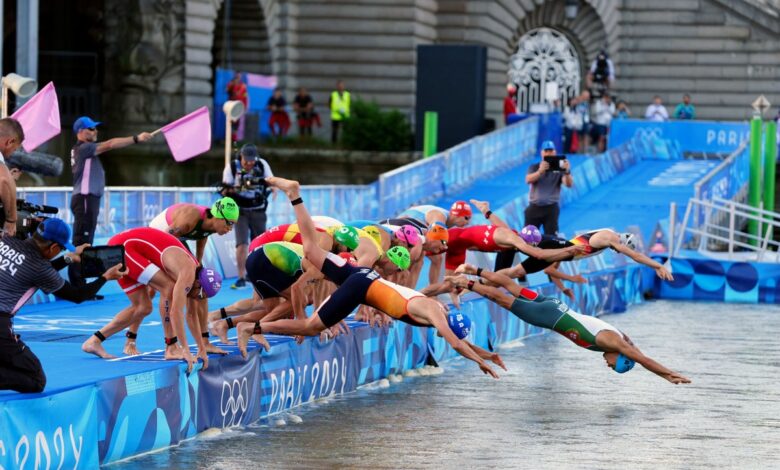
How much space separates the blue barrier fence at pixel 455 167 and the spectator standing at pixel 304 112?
23.3 feet

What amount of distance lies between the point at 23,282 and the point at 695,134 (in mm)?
30470

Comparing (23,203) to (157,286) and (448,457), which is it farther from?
(448,457)

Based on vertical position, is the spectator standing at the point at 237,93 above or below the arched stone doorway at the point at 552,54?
below

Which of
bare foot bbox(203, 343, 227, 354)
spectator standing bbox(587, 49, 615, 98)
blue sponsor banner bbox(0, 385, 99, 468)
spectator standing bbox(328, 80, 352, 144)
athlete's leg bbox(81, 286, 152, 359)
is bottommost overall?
blue sponsor banner bbox(0, 385, 99, 468)

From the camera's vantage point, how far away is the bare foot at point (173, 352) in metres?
13.1

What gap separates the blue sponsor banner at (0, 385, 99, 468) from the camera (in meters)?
10.5

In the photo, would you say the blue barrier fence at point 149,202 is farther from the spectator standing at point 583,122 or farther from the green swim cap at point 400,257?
the spectator standing at point 583,122

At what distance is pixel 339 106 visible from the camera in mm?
43719

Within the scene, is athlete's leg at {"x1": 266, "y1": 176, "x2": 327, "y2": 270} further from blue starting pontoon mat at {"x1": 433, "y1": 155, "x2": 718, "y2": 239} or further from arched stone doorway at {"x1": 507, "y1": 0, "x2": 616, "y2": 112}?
arched stone doorway at {"x1": 507, "y1": 0, "x2": 616, "y2": 112}

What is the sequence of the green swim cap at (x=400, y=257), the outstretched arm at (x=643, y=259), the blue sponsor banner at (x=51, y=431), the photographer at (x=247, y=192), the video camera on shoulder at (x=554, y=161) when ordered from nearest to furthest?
the blue sponsor banner at (x=51, y=431), the green swim cap at (x=400, y=257), the outstretched arm at (x=643, y=259), the photographer at (x=247, y=192), the video camera on shoulder at (x=554, y=161)

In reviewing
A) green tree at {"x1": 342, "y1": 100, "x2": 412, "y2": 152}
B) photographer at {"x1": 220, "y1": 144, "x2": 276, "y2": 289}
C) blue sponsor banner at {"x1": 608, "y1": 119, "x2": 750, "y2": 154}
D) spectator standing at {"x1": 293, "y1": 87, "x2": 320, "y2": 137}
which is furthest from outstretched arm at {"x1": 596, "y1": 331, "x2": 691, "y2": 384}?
spectator standing at {"x1": 293, "y1": 87, "x2": 320, "y2": 137}

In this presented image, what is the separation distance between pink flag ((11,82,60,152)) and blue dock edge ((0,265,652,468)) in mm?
3998

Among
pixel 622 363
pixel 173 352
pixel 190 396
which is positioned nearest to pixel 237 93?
pixel 622 363

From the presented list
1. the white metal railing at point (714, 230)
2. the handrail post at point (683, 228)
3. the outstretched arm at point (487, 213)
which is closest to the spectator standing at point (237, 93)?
the white metal railing at point (714, 230)
